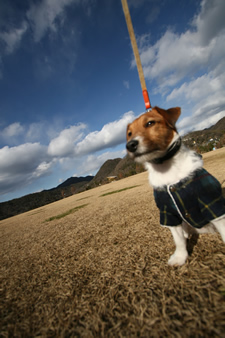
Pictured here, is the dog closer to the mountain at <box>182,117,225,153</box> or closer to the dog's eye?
the dog's eye

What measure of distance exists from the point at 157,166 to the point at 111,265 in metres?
1.61

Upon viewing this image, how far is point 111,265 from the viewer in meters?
2.17

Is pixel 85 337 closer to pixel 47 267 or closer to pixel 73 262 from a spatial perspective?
pixel 73 262

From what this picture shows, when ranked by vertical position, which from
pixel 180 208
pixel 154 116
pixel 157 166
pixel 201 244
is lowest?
pixel 201 244

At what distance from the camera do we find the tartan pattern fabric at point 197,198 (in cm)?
178

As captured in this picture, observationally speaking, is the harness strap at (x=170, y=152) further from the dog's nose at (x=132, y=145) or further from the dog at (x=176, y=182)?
the dog's nose at (x=132, y=145)

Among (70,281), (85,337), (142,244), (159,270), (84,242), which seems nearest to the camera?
(85,337)

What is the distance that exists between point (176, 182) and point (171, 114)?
110 centimetres

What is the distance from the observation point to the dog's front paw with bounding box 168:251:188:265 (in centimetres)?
182

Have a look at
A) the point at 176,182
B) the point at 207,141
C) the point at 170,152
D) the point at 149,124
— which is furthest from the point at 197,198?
the point at 207,141

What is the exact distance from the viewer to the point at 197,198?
1882mm

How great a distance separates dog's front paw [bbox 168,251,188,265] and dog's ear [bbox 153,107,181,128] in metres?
1.78

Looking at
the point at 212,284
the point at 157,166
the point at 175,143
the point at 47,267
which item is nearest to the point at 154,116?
the point at 175,143

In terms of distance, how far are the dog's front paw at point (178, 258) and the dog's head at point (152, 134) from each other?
4.24 ft
